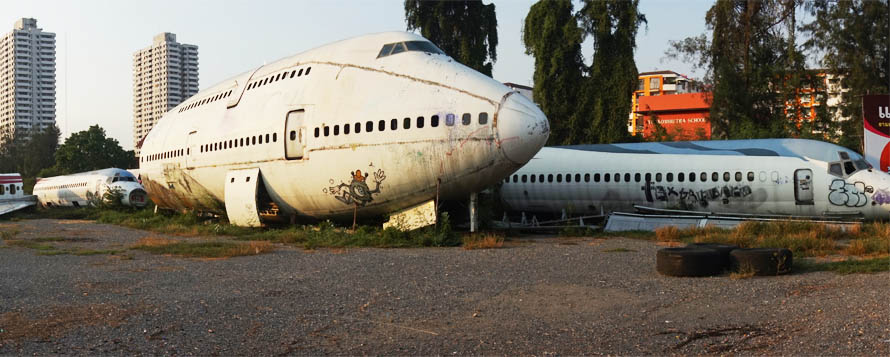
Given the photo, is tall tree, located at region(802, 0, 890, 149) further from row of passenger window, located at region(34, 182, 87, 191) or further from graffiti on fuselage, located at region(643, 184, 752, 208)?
row of passenger window, located at region(34, 182, 87, 191)

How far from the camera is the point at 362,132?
1945 centimetres

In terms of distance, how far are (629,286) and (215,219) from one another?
851 inches

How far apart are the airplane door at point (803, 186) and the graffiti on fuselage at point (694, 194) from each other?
1538 mm

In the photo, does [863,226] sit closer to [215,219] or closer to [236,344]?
[236,344]

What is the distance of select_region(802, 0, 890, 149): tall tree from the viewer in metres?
44.1

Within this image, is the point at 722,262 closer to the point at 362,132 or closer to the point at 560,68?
the point at 362,132

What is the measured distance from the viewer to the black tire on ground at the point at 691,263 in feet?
40.1

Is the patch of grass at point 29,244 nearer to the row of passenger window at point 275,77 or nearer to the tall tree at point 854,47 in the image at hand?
the row of passenger window at point 275,77

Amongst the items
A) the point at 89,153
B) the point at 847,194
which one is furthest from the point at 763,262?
the point at 89,153

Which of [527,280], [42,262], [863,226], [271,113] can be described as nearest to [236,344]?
[527,280]

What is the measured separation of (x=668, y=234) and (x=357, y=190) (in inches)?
367

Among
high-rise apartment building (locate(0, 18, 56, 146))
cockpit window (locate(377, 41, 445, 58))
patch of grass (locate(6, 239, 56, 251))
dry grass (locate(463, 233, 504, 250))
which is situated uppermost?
high-rise apartment building (locate(0, 18, 56, 146))

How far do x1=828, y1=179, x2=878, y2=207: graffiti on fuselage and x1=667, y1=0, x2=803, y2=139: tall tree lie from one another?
77.1 ft

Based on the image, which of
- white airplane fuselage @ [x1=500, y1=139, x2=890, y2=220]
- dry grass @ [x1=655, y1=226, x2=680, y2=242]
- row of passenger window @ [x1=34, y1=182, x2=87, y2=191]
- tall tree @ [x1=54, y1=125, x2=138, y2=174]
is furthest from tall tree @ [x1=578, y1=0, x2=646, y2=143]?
tall tree @ [x1=54, y1=125, x2=138, y2=174]
